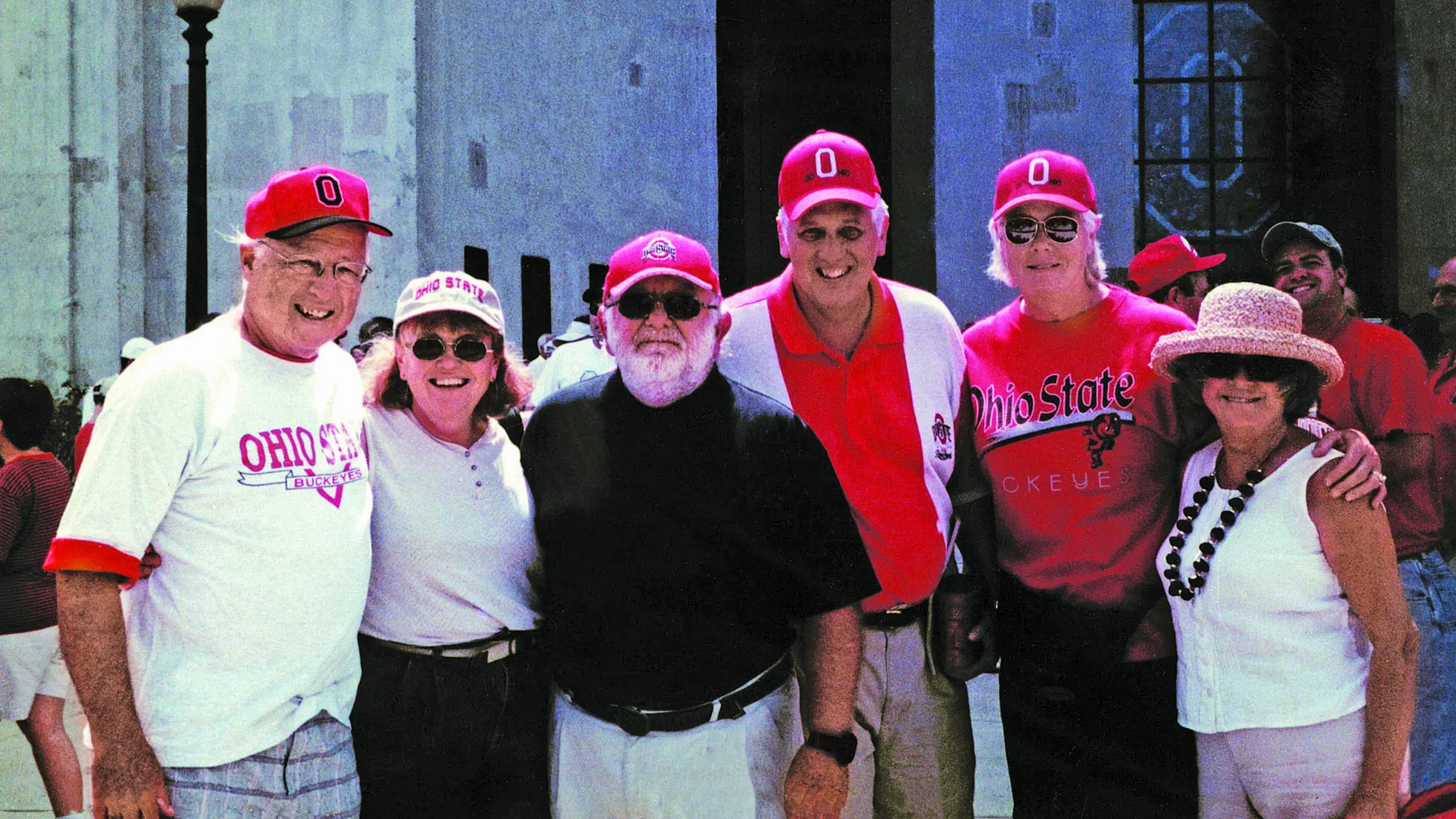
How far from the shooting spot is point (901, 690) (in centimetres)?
346

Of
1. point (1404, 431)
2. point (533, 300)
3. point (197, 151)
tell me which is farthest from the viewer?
point (533, 300)

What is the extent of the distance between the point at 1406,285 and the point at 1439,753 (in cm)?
996

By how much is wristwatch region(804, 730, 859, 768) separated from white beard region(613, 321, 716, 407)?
915 mm

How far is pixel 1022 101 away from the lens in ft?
41.8

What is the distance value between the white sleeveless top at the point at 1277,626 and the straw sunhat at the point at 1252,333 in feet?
0.80

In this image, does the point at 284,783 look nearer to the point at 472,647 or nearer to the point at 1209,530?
the point at 472,647

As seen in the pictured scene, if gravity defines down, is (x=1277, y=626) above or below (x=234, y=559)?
below

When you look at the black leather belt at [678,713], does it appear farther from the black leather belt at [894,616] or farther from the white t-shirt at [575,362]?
the white t-shirt at [575,362]

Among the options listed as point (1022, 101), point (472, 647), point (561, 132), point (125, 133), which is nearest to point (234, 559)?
point (472, 647)

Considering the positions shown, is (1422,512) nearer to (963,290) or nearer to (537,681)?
(537,681)

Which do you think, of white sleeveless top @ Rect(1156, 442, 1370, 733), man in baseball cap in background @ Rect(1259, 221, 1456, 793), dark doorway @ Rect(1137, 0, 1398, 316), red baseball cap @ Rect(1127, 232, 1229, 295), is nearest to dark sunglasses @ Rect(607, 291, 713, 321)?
white sleeveless top @ Rect(1156, 442, 1370, 733)

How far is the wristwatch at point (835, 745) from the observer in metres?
3.08

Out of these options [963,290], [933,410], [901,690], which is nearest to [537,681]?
[901,690]

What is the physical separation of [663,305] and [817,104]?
444 inches
